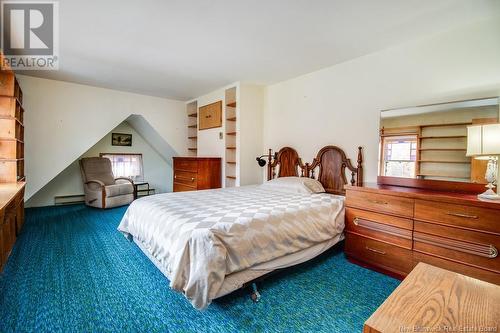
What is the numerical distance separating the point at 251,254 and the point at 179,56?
2.62 metres

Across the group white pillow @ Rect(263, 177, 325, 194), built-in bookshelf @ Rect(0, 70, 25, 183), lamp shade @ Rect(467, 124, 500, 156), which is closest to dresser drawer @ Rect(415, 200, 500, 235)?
lamp shade @ Rect(467, 124, 500, 156)

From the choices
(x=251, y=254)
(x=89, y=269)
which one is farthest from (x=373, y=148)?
(x=89, y=269)

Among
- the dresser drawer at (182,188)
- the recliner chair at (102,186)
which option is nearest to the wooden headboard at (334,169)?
the dresser drawer at (182,188)

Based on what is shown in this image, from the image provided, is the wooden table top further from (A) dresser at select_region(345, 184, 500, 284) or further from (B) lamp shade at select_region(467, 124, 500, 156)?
(B) lamp shade at select_region(467, 124, 500, 156)

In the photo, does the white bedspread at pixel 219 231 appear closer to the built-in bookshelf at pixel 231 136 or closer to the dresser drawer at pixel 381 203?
the dresser drawer at pixel 381 203

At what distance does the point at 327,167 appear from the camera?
334 cm

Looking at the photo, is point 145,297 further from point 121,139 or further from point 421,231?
point 121,139

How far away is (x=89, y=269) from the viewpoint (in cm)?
222

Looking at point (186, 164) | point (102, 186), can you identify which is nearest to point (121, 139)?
point (102, 186)

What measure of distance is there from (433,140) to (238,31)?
2296mm

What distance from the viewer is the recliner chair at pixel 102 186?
4514 mm

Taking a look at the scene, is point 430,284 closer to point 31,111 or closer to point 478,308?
point 478,308

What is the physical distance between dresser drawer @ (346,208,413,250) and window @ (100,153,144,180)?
519 centimetres

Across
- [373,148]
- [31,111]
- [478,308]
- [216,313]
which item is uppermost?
[31,111]
